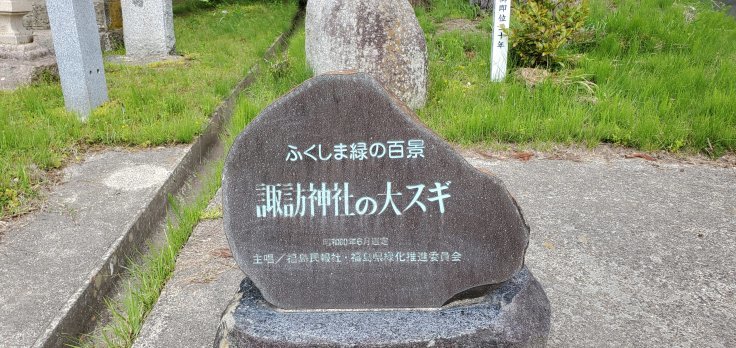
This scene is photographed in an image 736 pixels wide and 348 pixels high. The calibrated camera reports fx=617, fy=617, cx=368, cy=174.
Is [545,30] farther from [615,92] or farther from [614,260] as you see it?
[614,260]

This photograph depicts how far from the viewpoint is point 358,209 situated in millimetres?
2080

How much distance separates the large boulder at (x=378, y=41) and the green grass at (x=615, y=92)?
1.14 feet

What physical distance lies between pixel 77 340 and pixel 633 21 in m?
5.61

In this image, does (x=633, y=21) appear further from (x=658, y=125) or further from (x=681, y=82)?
(x=658, y=125)

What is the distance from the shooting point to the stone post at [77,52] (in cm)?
460

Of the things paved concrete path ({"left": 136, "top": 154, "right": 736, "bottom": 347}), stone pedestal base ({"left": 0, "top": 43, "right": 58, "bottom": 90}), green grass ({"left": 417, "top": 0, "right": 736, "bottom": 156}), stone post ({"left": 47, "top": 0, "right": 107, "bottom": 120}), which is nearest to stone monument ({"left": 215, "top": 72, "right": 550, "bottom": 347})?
paved concrete path ({"left": 136, "top": 154, "right": 736, "bottom": 347})

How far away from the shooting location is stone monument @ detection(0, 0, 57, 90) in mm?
5531

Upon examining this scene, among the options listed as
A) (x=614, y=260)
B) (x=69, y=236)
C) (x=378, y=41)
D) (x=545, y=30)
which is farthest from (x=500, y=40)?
(x=69, y=236)

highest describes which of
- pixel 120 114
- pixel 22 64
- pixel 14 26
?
pixel 14 26

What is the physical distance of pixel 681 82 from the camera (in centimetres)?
497

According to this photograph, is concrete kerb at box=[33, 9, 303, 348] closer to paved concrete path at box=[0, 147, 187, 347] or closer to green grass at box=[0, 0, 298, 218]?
paved concrete path at box=[0, 147, 187, 347]

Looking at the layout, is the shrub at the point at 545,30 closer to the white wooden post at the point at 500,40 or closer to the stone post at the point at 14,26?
the white wooden post at the point at 500,40

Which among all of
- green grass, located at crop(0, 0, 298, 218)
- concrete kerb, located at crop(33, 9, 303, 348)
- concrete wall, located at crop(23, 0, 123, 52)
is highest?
concrete wall, located at crop(23, 0, 123, 52)

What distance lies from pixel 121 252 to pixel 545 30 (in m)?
3.81
